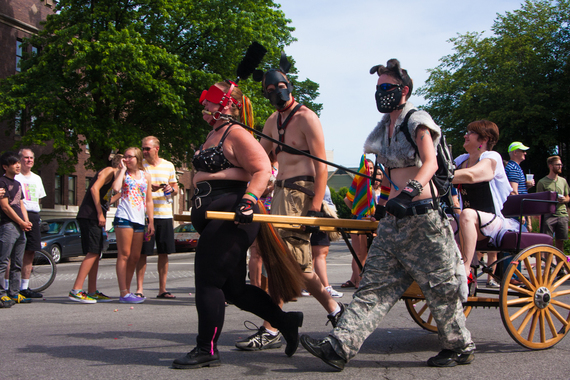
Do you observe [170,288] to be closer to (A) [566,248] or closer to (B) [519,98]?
(A) [566,248]

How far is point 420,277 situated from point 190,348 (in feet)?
6.18

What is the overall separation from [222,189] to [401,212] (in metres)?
1.22

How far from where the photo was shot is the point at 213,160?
3816 mm

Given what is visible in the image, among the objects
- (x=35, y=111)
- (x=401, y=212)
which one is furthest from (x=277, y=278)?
(x=35, y=111)

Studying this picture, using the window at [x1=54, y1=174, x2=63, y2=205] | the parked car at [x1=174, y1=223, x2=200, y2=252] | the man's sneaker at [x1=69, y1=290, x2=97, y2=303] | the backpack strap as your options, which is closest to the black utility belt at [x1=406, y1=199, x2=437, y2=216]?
the backpack strap

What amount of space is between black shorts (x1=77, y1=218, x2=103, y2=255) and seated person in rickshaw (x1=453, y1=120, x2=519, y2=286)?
4.58 meters

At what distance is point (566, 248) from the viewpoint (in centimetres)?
1566

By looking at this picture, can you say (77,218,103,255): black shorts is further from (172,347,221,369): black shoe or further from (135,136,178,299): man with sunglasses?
(172,347,221,369): black shoe

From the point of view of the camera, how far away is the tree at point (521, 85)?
3397cm

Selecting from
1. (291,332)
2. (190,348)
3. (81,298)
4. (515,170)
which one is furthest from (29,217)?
(515,170)

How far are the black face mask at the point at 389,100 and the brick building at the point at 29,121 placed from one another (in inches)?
878

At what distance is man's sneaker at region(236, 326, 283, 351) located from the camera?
4.31 m

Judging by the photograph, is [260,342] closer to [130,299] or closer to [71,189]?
[130,299]

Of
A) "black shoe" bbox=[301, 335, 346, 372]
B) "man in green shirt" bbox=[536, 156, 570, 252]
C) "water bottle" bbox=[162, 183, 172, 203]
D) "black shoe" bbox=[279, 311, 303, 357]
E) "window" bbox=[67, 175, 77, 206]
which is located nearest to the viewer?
"black shoe" bbox=[301, 335, 346, 372]
